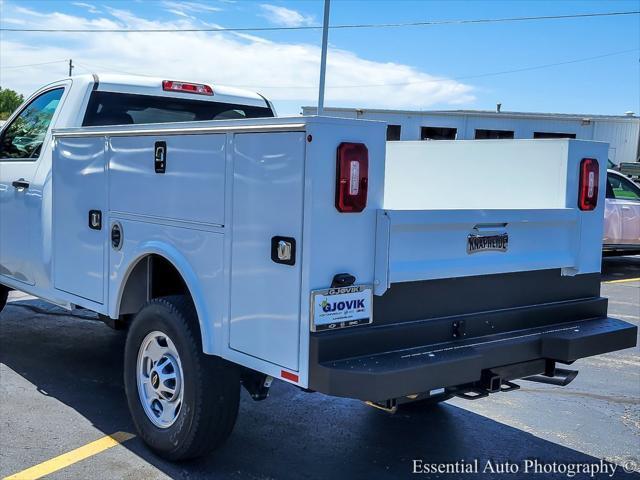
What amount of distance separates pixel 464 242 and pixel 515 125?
30073 mm

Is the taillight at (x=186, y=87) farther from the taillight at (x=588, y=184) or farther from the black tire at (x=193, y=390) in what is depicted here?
the taillight at (x=588, y=184)

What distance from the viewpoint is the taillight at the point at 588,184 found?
427 cm

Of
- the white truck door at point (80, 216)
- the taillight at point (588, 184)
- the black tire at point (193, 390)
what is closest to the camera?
the black tire at point (193, 390)

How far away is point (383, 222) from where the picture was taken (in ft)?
11.0

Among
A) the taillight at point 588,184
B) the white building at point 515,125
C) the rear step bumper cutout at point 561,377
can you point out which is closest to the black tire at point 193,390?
the rear step bumper cutout at point 561,377

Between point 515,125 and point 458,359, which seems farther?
point 515,125

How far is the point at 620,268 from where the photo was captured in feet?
45.9

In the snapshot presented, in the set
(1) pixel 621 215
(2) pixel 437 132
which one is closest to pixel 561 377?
(1) pixel 621 215

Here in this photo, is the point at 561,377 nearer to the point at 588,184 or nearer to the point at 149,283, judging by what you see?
the point at 588,184

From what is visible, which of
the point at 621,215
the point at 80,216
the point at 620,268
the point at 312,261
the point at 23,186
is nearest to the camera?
the point at 312,261

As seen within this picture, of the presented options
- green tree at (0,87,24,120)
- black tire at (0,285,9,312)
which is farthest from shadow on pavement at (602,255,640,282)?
green tree at (0,87,24,120)

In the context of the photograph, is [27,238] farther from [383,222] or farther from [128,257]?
[383,222]

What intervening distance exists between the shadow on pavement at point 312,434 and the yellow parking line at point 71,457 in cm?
11

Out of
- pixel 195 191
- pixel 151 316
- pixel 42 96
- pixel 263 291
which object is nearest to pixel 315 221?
pixel 263 291
